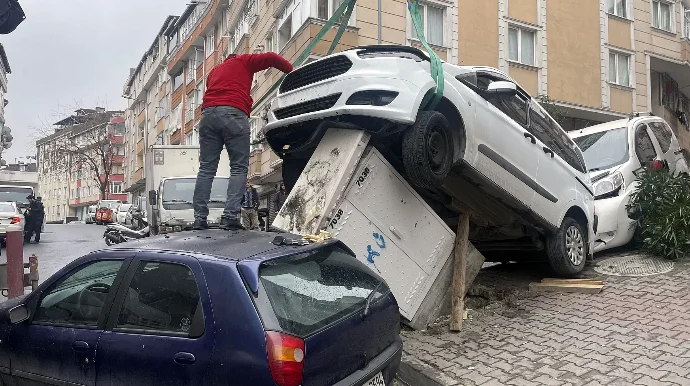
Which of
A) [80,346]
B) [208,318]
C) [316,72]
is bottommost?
[80,346]

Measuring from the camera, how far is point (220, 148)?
16.8 feet

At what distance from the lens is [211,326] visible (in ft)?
9.08

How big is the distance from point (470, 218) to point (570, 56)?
1670cm

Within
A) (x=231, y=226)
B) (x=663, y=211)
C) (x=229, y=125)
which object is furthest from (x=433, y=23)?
(x=231, y=226)

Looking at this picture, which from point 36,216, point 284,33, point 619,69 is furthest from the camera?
point 619,69

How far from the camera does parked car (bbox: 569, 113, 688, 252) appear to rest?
7824 mm

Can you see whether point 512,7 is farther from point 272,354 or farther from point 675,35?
point 272,354

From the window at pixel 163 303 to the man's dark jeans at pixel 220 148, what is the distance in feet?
5.51

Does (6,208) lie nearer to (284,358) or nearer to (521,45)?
(284,358)

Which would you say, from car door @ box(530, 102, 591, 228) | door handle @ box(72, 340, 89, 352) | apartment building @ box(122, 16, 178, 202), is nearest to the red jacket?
door handle @ box(72, 340, 89, 352)

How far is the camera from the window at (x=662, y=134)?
30.0 feet

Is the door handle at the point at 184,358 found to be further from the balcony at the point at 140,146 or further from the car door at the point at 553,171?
the balcony at the point at 140,146

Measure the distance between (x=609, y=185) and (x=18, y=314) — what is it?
24.6 feet

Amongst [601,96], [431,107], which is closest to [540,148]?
[431,107]
